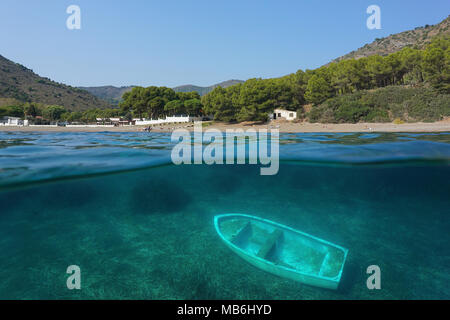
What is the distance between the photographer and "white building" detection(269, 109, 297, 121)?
4931 cm

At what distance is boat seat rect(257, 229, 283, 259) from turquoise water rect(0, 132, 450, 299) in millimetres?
354

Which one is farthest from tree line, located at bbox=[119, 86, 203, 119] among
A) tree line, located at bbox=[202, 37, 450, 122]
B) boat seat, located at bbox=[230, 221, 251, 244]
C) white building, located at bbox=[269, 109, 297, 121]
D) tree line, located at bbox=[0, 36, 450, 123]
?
boat seat, located at bbox=[230, 221, 251, 244]

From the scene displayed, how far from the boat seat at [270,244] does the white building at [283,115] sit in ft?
151

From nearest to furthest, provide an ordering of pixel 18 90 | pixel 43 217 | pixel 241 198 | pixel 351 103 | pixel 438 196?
pixel 43 217 < pixel 241 198 < pixel 438 196 < pixel 351 103 < pixel 18 90

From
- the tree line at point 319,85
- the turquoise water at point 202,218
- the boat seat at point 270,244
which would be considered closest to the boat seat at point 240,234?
the turquoise water at point 202,218

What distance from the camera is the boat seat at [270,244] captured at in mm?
4973

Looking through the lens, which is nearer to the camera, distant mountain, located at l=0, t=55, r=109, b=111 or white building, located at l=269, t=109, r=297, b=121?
white building, located at l=269, t=109, r=297, b=121

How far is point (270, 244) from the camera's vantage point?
525 centimetres

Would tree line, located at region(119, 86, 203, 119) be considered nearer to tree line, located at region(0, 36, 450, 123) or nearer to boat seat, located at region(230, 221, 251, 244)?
tree line, located at region(0, 36, 450, 123)

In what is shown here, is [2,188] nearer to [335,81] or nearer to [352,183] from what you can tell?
[352,183]
